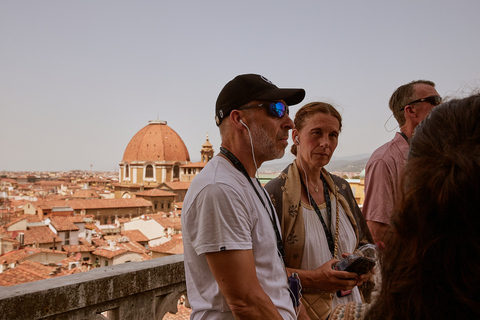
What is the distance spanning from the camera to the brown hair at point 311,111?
2.34 metres

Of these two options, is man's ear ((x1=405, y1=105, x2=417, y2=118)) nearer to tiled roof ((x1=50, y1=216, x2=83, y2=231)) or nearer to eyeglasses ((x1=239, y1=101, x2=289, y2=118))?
eyeglasses ((x1=239, y1=101, x2=289, y2=118))

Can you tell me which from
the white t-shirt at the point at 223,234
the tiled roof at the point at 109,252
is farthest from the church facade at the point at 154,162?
the white t-shirt at the point at 223,234

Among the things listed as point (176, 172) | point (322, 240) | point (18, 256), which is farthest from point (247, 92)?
point (176, 172)

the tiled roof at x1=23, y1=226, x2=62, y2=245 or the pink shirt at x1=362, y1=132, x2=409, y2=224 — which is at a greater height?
the pink shirt at x1=362, y1=132, x2=409, y2=224

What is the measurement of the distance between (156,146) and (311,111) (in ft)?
222

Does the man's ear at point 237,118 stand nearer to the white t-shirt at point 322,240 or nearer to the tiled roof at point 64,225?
the white t-shirt at point 322,240

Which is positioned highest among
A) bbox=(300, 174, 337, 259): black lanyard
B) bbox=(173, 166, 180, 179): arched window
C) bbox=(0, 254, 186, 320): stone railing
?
bbox=(300, 174, 337, 259): black lanyard

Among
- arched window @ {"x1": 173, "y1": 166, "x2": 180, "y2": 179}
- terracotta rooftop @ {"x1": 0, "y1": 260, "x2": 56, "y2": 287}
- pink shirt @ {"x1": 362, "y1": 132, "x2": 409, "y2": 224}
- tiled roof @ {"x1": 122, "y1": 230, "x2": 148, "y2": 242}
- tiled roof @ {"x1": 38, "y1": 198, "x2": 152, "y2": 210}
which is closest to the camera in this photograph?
pink shirt @ {"x1": 362, "y1": 132, "x2": 409, "y2": 224}

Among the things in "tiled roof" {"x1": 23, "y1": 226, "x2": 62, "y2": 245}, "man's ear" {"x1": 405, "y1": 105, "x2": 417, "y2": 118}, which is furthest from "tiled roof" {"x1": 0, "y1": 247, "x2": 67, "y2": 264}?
"man's ear" {"x1": 405, "y1": 105, "x2": 417, "y2": 118}

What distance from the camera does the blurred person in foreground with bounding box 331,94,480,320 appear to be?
2.21 feet

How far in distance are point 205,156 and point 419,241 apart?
64720 mm

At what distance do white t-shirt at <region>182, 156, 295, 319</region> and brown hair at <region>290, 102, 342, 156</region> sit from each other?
3.28 feet

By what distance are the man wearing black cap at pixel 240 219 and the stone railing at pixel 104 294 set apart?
91 cm

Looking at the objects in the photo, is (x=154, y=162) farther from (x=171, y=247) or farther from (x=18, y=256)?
(x=18, y=256)
